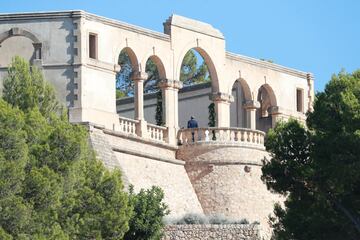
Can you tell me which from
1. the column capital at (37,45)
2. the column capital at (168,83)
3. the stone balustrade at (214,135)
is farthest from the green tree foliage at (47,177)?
the column capital at (168,83)

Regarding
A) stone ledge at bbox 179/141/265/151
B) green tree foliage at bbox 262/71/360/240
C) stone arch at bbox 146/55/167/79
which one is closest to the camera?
green tree foliage at bbox 262/71/360/240

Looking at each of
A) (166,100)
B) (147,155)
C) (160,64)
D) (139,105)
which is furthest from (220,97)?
(147,155)

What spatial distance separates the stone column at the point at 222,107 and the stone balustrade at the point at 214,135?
2308mm

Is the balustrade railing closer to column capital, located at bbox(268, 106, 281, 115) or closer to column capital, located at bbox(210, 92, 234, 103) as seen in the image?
column capital, located at bbox(210, 92, 234, 103)

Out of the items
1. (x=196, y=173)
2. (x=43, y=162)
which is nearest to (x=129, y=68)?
(x=196, y=173)

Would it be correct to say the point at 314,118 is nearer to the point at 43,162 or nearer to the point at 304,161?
the point at 304,161

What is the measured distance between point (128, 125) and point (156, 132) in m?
1.72

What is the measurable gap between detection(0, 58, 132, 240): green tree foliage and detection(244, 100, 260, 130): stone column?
47.4 feet

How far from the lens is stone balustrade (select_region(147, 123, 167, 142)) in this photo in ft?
232

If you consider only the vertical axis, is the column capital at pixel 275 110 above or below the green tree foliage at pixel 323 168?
above

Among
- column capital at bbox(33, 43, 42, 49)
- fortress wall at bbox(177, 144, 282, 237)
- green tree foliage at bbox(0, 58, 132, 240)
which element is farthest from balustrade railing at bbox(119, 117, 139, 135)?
green tree foliage at bbox(0, 58, 132, 240)

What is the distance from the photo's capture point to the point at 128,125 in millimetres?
69750

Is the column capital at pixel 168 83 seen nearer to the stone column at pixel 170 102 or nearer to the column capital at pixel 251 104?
the stone column at pixel 170 102

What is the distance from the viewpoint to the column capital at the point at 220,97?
74438mm
